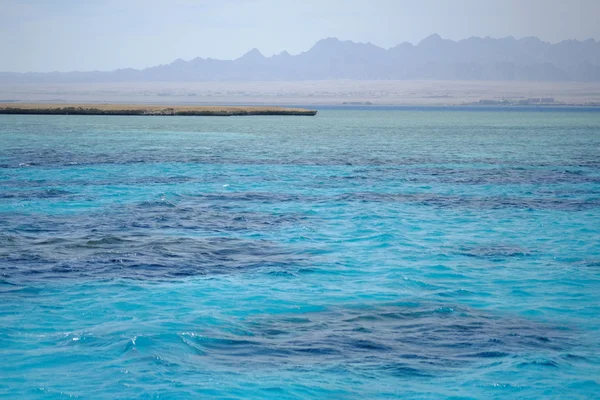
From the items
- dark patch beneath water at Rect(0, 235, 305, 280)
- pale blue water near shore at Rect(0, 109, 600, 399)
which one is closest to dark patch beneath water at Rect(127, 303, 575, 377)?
pale blue water near shore at Rect(0, 109, 600, 399)

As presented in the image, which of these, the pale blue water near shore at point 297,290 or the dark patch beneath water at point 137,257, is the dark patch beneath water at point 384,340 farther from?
the dark patch beneath water at point 137,257

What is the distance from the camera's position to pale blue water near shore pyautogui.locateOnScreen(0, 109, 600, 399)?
10.8 meters

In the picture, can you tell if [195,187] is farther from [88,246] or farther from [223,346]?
[223,346]

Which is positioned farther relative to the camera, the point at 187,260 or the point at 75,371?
the point at 187,260

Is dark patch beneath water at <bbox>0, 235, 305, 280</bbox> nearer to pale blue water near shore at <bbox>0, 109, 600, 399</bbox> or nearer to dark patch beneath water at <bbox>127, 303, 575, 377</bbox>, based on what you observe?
pale blue water near shore at <bbox>0, 109, 600, 399</bbox>

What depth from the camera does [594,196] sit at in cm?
3159

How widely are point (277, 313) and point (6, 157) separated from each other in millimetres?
39367

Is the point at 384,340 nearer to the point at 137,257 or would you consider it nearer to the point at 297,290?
the point at 297,290

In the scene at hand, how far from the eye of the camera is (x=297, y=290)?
1537cm

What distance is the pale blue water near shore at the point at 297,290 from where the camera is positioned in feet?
35.5

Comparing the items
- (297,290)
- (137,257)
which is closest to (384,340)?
(297,290)

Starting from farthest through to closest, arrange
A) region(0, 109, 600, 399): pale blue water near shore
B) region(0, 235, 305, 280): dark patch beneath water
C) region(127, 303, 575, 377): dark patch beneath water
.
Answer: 1. region(0, 235, 305, 280): dark patch beneath water
2. region(127, 303, 575, 377): dark patch beneath water
3. region(0, 109, 600, 399): pale blue water near shore

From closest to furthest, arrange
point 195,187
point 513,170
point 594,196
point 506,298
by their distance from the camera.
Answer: point 506,298 → point 594,196 → point 195,187 → point 513,170

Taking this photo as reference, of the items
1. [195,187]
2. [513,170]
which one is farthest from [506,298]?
[513,170]
